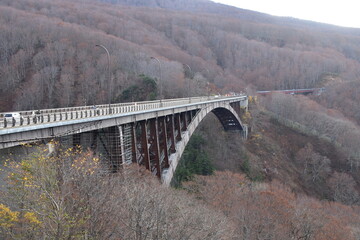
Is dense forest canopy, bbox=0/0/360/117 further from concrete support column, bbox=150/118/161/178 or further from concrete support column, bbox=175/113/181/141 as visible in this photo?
concrete support column, bbox=150/118/161/178

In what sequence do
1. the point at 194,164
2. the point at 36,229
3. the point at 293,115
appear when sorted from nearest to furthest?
the point at 36,229 → the point at 194,164 → the point at 293,115

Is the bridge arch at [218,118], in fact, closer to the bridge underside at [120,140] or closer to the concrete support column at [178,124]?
the bridge underside at [120,140]

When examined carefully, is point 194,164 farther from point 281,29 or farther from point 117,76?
point 281,29

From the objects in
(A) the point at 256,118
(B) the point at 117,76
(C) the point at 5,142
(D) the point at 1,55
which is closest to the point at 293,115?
(A) the point at 256,118

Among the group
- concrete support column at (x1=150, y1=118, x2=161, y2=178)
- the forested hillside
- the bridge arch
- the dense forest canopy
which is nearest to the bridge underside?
concrete support column at (x1=150, y1=118, x2=161, y2=178)

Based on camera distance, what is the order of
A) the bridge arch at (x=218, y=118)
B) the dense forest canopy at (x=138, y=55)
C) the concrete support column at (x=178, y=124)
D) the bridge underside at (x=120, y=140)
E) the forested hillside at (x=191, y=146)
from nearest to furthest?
the forested hillside at (x=191, y=146), the bridge underside at (x=120, y=140), the bridge arch at (x=218, y=118), the concrete support column at (x=178, y=124), the dense forest canopy at (x=138, y=55)

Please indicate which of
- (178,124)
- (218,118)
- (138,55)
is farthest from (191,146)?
(138,55)

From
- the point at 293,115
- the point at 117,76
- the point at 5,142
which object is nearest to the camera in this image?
the point at 5,142

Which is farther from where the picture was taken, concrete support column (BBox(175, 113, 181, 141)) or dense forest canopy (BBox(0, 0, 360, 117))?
dense forest canopy (BBox(0, 0, 360, 117))

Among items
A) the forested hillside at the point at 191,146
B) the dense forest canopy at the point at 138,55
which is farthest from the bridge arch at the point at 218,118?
the dense forest canopy at the point at 138,55
